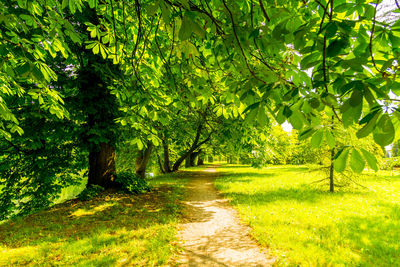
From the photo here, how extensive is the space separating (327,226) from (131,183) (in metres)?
7.43

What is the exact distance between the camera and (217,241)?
4820mm

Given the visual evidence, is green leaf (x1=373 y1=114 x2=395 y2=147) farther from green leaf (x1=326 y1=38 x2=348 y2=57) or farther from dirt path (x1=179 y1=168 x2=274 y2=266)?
dirt path (x1=179 y1=168 x2=274 y2=266)

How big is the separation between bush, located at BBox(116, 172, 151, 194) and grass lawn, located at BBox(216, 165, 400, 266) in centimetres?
421

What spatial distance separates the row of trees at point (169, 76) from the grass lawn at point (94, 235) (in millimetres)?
1661

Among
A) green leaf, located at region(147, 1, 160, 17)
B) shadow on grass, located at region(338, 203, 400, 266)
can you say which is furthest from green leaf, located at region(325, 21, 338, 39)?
shadow on grass, located at region(338, 203, 400, 266)

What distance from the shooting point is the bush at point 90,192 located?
7.06 metres

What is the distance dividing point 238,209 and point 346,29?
710 cm

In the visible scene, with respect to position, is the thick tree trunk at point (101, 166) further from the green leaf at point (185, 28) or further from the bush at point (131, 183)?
the green leaf at point (185, 28)

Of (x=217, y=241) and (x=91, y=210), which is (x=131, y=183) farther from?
(x=217, y=241)

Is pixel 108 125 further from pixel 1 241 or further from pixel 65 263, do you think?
pixel 65 263

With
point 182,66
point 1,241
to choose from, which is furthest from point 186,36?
point 1,241

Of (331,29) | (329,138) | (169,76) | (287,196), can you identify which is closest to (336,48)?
(331,29)

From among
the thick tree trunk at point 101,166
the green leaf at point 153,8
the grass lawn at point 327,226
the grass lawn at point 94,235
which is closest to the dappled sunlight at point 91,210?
the grass lawn at point 94,235

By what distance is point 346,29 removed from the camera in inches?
44.8
